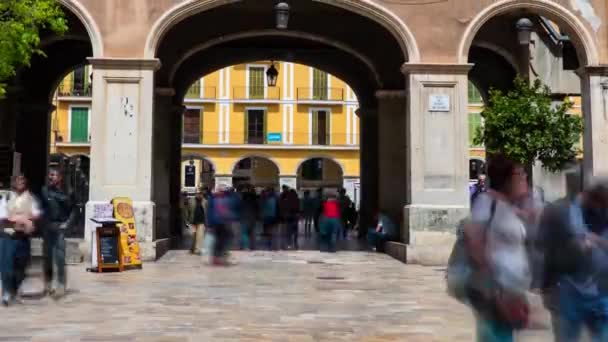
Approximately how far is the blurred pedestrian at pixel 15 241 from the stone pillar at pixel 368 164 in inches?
552

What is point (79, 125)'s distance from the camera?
47.1m

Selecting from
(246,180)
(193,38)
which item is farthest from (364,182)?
(246,180)

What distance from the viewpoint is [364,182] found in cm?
2280

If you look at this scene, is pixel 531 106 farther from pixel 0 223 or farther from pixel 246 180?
pixel 246 180

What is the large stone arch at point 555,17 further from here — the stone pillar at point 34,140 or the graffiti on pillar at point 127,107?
the stone pillar at point 34,140

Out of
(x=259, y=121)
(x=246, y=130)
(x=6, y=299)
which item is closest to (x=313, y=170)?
(x=259, y=121)

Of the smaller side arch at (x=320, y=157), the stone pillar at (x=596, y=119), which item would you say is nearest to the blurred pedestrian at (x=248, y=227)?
the stone pillar at (x=596, y=119)

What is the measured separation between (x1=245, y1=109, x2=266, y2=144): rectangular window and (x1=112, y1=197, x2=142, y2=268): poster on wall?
33.8 meters

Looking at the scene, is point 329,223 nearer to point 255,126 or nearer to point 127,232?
point 127,232

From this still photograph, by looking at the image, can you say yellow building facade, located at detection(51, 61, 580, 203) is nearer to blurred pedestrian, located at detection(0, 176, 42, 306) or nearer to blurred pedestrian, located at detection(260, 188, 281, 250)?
blurred pedestrian, located at detection(260, 188, 281, 250)

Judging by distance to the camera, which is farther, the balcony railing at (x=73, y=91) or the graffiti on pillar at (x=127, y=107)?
the balcony railing at (x=73, y=91)

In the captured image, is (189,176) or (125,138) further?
(189,176)

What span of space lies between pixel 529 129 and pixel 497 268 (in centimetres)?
993

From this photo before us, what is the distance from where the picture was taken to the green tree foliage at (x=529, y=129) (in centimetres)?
1341
